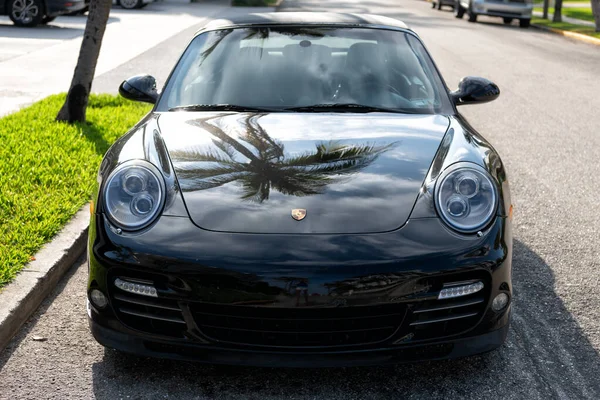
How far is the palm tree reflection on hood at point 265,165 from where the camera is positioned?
3455mm

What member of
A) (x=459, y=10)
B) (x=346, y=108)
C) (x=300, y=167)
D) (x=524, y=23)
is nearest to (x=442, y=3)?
(x=459, y=10)

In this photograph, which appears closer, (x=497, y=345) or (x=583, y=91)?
(x=497, y=345)

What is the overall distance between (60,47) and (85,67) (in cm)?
801

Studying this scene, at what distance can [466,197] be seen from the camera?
11.3 ft

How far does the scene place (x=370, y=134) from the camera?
4008 millimetres

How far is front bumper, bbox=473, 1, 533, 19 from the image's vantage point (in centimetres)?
2688

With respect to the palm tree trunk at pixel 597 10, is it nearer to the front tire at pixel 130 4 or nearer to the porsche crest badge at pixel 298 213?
the front tire at pixel 130 4

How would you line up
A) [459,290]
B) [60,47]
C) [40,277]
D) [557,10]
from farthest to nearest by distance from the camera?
1. [557,10]
2. [60,47]
3. [40,277]
4. [459,290]

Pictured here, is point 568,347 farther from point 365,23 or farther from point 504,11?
point 504,11

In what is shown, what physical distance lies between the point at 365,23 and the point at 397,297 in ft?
8.04

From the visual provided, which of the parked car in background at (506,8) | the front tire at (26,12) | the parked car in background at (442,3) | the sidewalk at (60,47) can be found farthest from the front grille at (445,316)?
the parked car in background at (442,3)

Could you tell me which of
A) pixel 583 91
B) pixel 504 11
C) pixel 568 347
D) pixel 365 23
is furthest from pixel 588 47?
pixel 568 347

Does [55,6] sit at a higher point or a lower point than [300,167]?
lower

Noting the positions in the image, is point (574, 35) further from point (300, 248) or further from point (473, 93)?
point (300, 248)
